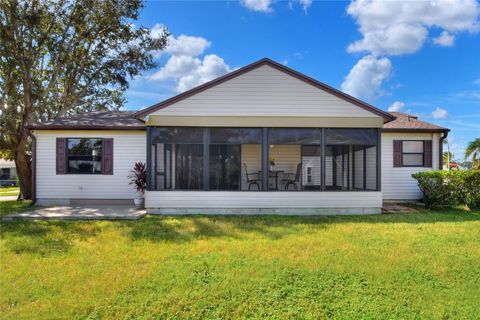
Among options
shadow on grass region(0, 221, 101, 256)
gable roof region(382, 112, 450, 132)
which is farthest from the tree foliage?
shadow on grass region(0, 221, 101, 256)

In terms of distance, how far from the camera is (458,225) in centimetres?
765

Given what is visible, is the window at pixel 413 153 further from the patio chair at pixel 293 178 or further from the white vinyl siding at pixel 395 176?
the patio chair at pixel 293 178

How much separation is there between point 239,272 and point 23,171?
1306 centimetres

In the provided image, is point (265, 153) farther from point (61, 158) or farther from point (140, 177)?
point (61, 158)

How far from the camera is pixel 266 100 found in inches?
361

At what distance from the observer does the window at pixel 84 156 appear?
431 inches

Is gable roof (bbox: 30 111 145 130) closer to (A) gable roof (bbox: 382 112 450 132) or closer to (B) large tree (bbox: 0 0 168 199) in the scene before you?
(B) large tree (bbox: 0 0 168 199)

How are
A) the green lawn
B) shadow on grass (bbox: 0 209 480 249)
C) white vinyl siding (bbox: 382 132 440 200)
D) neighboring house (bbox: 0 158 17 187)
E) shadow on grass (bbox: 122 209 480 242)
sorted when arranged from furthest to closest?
neighboring house (bbox: 0 158 17 187), white vinyl siding (bbox: 382 132 440 200), shadow on grass (bbox: 122 209 480 242), shadow on grass (bbox: 0 209 480 249), the green lawn

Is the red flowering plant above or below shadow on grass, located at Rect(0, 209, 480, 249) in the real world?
above

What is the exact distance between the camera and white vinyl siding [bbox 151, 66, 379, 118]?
9102 mm

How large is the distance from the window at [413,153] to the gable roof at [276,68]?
142 inches

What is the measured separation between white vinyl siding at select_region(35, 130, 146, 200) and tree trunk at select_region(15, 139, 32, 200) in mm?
3414

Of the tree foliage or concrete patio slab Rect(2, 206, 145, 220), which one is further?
the tree foliage

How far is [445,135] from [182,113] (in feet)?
32.9
